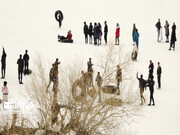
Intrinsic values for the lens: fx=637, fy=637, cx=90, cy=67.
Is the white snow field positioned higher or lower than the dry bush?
higher

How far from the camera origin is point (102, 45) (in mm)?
39562

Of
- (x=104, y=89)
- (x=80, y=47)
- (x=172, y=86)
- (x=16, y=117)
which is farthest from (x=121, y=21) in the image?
(x=16, y=117)

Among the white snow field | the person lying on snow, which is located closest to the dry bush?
the white snow field

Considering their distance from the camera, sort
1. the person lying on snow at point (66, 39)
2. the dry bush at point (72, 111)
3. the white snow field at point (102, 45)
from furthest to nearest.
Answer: the person lying on snow at point (66, 39)
the white snow field at point (102, 45)
the dry bush at point (72, 111)

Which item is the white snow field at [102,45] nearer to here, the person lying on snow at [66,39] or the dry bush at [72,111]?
the person lying on snow at [66,39]

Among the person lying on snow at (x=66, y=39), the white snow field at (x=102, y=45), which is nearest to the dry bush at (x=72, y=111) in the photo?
the white snow field at (x=102, y=45)

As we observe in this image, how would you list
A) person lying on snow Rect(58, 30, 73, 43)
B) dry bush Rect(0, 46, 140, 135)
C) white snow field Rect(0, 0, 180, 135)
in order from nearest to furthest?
dry bush Rect(0, 46, 140, 135) < white snow field Rect(0, 0, 180, 135) < person lying on snow Rect(58, 30, 73, 43)

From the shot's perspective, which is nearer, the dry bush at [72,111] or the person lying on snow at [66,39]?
the dry bush at [72,111]

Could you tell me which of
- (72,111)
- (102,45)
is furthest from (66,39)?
(72,111)

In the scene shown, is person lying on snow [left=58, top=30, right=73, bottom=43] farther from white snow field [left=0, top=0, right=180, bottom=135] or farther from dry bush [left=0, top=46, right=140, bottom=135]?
dry bush [left=0, top=46, right=140, bottom=135]

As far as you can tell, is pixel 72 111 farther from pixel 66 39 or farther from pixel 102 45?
pixel 66 39

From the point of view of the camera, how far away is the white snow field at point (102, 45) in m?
29.7

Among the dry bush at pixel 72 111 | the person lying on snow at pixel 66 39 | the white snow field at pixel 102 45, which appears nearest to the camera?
the dry bush at pixel 72 111

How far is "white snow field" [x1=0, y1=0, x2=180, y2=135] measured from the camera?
2973 cm
